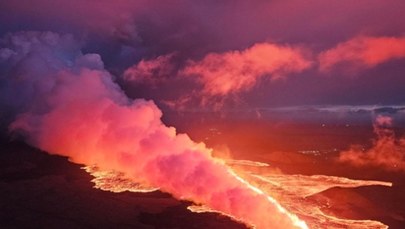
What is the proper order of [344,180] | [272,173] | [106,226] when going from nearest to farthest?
1. [106,226]
2. [344,180]
3. [272,173]

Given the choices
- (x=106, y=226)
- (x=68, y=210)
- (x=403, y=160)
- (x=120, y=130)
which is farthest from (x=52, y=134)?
(x=403, y=160)

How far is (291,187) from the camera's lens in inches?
2603

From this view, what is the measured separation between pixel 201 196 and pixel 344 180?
33750 millimetres

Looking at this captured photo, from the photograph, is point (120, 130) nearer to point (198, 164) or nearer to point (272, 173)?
point (198, 164)

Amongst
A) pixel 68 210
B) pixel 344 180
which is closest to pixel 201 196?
pixel 68 210

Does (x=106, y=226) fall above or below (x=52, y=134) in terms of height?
below

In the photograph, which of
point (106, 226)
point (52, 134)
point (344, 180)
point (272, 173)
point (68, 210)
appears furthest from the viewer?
point (52, 134)

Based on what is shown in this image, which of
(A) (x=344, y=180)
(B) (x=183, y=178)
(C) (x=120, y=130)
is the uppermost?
(C) (x=120, y=130)

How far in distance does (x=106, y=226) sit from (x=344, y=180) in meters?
47.6

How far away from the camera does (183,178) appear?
5869 cm

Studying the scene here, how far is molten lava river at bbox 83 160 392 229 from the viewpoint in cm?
4923

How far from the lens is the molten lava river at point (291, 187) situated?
162 ft

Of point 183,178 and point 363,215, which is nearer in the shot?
point 363,215

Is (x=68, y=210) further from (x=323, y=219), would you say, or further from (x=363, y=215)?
(x=363, y=215)
